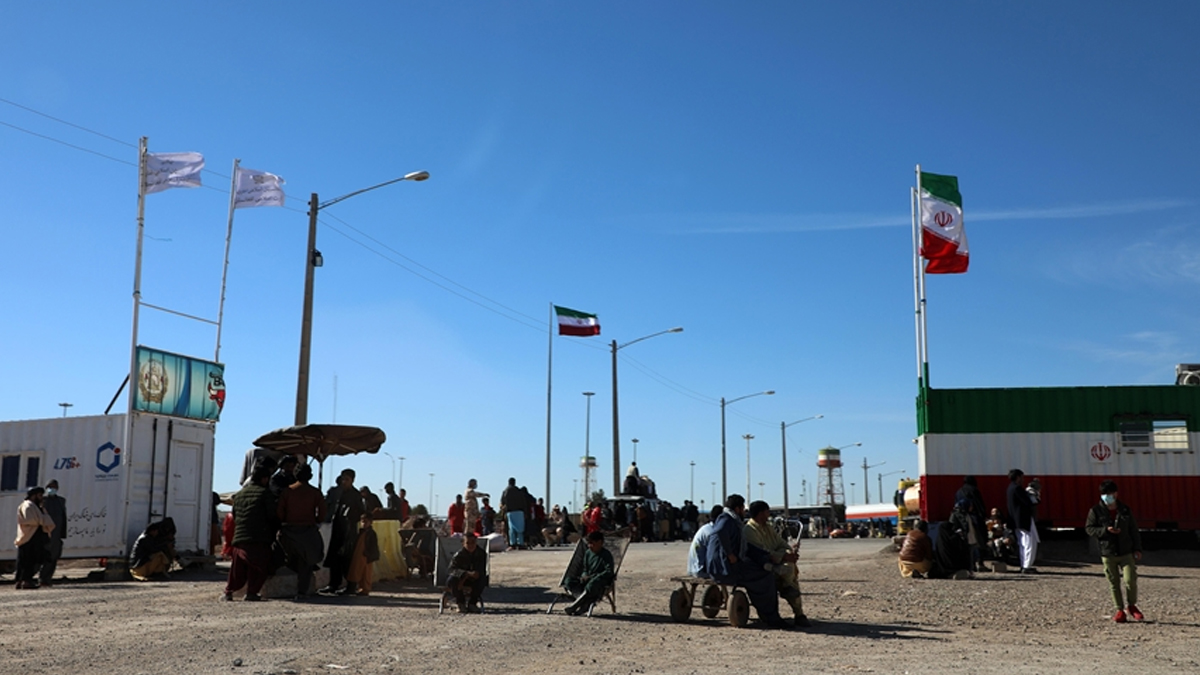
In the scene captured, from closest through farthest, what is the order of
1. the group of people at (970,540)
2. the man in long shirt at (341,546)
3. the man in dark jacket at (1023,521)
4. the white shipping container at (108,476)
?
the man in long shirt at (341,546)
the group of people at (970,540)
the white shipping container at (108,476)
the man in dark jacket at (1023,521)

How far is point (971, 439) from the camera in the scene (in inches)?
923

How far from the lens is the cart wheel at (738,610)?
40.2 feet

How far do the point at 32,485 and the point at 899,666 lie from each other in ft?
53.5

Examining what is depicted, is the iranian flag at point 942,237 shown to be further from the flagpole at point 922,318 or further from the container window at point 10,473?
the container window at point 10,473

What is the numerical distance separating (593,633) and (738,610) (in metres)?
1.67

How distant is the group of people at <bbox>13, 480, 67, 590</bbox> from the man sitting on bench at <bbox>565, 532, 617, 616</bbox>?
9.28 m

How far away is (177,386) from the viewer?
2062cm

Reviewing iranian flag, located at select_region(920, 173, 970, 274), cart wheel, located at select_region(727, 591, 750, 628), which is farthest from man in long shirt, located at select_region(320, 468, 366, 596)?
iranian flag, located at select_region(920, 173, 970, 274)

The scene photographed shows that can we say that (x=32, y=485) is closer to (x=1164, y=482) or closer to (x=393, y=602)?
(x=393, y=602)

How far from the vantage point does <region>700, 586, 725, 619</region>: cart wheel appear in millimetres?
12828

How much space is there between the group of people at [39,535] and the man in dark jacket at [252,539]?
4913 mm

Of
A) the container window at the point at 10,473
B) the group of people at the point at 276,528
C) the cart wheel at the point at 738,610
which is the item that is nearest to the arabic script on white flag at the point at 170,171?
the container window at the point at 10,473

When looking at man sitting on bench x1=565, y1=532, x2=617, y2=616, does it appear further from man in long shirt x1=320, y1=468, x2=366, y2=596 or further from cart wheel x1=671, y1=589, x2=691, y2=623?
man in long shirt x1=320, y1=468, x2=366, y2=596

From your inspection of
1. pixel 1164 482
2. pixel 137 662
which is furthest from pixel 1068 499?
pixel 137 662
